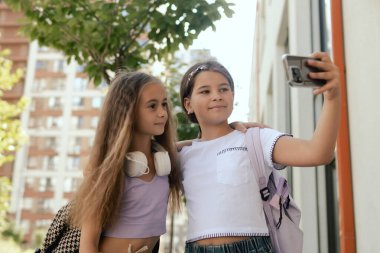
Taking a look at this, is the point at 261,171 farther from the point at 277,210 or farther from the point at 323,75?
the point at 323,75

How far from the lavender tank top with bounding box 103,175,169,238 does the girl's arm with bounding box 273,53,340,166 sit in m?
0.68

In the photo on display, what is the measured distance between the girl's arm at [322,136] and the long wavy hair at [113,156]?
678 millimetres

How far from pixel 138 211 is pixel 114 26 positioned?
2999 millimetres

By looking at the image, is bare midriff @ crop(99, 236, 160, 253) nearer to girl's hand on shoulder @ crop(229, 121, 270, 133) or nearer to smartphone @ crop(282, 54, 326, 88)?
girl's hand on shoulder @ crop(229, 121, 270, 133)

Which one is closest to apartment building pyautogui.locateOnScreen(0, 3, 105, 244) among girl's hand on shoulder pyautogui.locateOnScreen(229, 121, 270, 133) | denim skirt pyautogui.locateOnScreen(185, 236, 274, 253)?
girl's hand on shoulder pyautogui.locateOnScreen(229, 121, 270, 133)

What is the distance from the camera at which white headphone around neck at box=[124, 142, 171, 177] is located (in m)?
2.18

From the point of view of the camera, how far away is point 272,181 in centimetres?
212

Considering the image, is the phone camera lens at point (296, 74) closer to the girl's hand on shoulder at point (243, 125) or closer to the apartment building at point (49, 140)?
the girl's hand on shoulder at point (243, 125)

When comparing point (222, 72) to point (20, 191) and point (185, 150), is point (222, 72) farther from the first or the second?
point (20, 191)

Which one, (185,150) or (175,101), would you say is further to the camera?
(175,101)

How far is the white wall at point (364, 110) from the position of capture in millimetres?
1959

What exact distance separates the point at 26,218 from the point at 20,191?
3.02 meters

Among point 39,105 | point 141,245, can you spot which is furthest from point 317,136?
point 39,105

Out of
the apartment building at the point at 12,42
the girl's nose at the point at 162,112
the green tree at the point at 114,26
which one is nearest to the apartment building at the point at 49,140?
the apartment building at the point at 12,42
